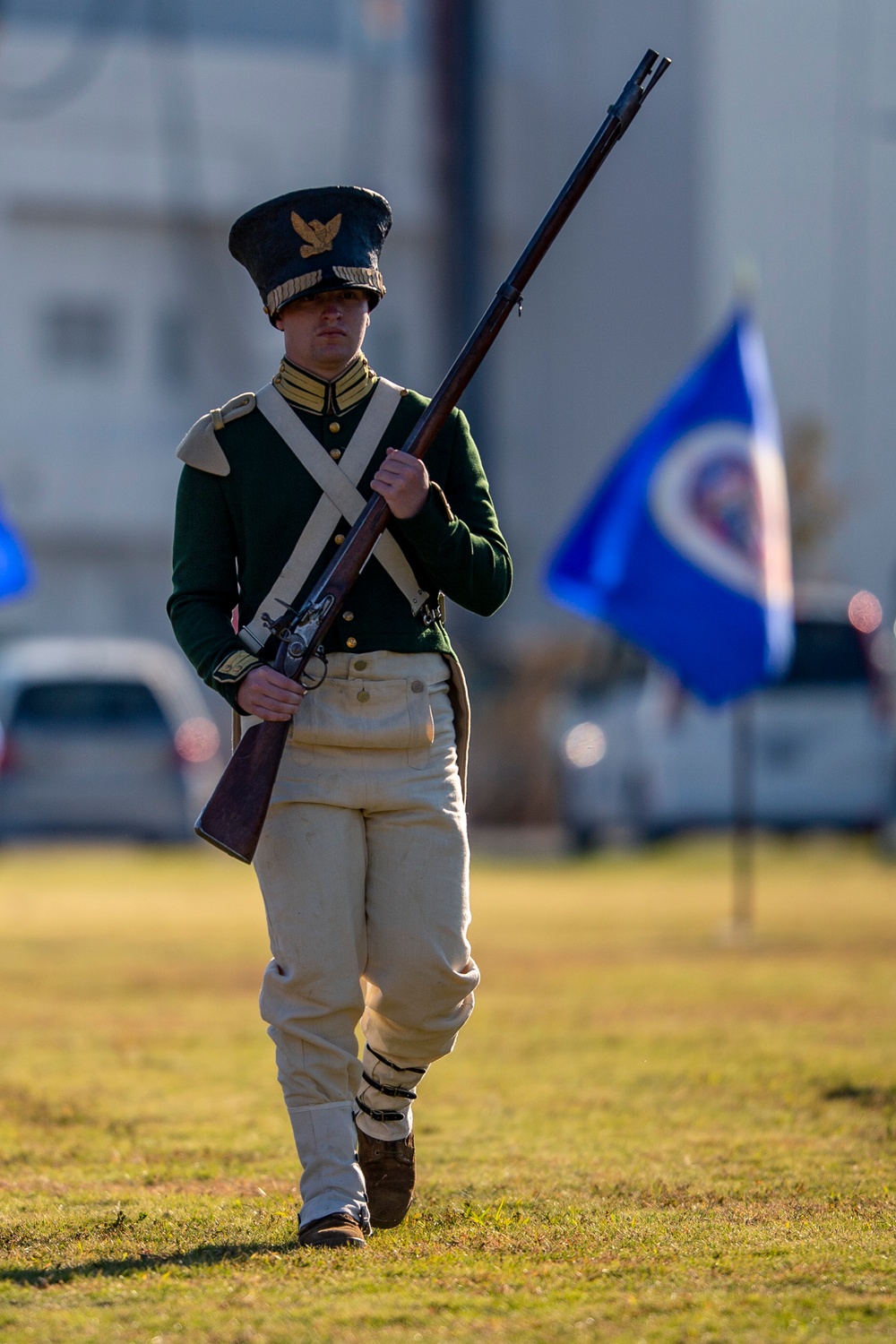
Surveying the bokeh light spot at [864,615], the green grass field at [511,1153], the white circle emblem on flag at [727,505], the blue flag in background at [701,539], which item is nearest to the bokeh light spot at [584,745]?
the bokeh light spot at [864,615]

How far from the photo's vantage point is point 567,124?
111ft

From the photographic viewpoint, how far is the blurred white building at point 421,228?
30.9 m

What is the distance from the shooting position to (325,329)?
473 centimetres

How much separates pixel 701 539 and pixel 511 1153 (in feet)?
22.0

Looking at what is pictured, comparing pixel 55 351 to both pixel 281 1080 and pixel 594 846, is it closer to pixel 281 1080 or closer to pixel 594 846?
pixel 594 846

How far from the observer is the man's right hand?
14.9 feet

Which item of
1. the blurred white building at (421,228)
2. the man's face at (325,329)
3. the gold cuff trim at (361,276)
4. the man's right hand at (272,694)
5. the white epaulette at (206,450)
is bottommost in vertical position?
the man's right hand at (272,694)

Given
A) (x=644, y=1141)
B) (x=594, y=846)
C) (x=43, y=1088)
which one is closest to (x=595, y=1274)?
(x=644, y=1141)

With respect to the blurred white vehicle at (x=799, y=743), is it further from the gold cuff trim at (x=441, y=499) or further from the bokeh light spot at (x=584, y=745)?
the gold cuff trim at (x=441, y=499)

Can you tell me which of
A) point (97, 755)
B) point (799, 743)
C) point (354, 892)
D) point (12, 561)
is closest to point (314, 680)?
point (354, 892)

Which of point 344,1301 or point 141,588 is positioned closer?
point 344,1301

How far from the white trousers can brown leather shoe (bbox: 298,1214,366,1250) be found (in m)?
0.07

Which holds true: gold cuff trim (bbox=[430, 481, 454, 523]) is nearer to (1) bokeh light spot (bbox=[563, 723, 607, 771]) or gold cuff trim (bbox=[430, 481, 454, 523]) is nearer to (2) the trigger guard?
(2) the trigger guard

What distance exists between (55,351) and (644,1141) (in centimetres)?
2859
